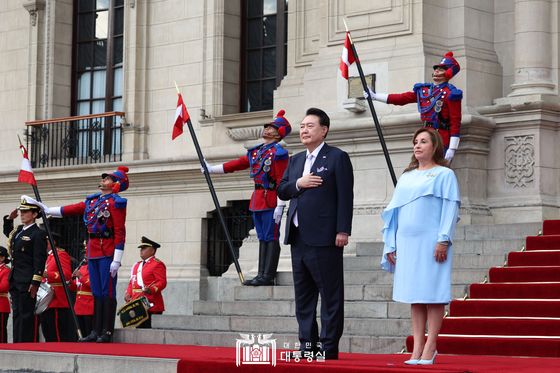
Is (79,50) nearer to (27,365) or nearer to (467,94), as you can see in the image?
(467,94)

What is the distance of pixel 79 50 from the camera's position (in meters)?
25.0

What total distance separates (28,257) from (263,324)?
12.3 feet

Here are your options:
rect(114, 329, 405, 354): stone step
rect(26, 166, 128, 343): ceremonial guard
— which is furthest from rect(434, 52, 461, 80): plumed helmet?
rect(26, 166, 128, 343): ceremonial guard

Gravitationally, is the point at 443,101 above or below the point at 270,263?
above

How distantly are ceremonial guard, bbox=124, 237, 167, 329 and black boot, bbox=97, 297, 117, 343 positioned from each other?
1.03m

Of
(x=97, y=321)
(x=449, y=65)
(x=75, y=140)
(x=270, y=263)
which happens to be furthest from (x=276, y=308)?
(x=75, y=140)

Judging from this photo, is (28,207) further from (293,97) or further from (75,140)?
(75,140)

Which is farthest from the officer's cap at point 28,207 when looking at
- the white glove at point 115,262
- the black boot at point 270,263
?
the black boot at point 270,263

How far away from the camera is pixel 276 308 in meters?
15.2

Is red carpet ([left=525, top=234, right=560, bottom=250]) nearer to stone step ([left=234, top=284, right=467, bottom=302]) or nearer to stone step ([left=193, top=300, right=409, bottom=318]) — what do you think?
stone step ([left=234, top=284, right=467, bottom=302])

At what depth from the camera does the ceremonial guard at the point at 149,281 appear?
1723 centimetres

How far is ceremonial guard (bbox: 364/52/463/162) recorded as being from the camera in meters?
15.8

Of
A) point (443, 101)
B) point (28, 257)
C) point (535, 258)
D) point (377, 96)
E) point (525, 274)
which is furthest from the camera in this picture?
point (28, 257)

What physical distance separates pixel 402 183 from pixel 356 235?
610cm
